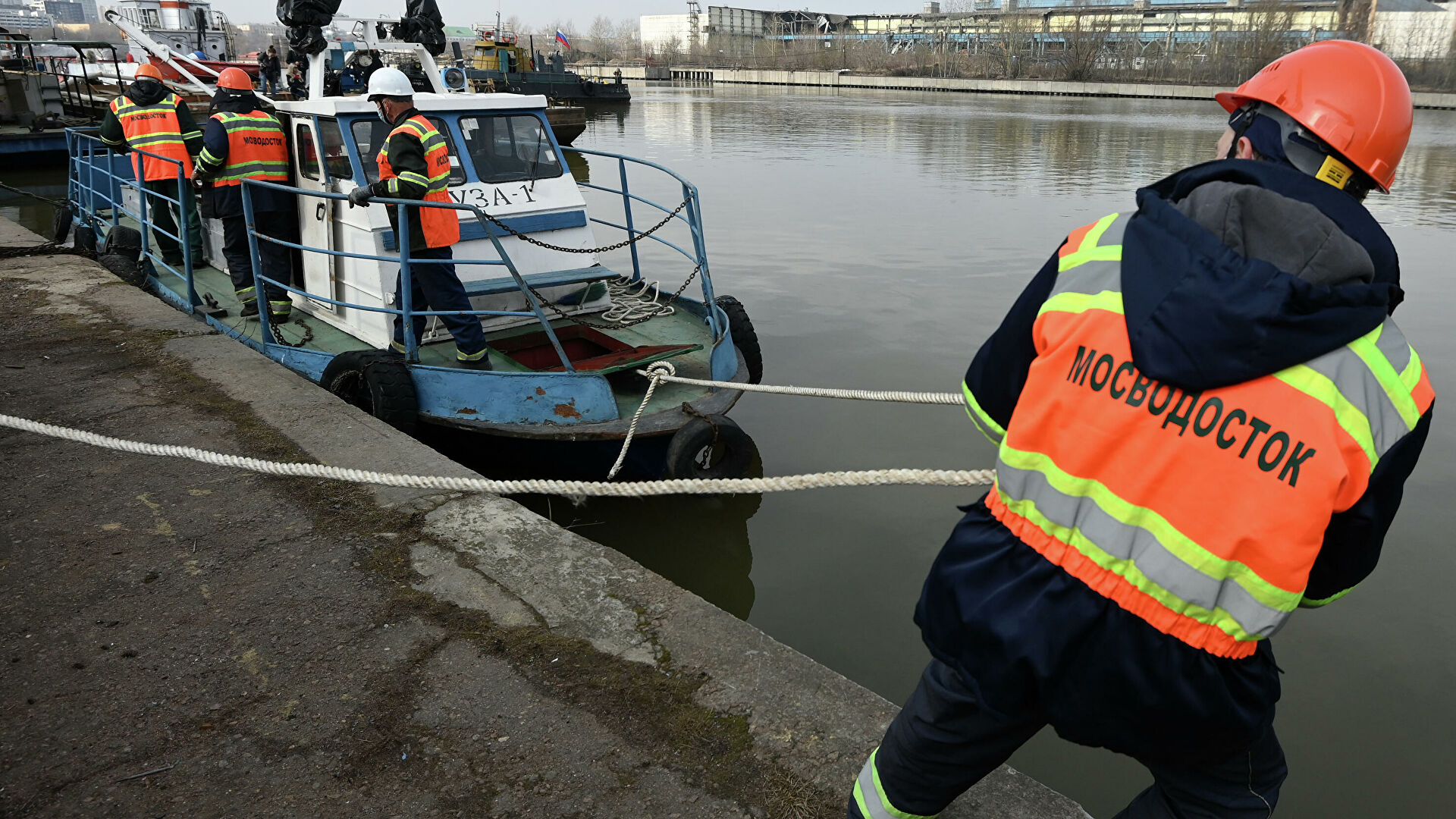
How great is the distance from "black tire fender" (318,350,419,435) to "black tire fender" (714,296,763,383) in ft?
7.48

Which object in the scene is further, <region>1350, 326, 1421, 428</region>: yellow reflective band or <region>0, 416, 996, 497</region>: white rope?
<region>0, 416, 996, 497</region>: white rope

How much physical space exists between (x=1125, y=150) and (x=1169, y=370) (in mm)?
26513

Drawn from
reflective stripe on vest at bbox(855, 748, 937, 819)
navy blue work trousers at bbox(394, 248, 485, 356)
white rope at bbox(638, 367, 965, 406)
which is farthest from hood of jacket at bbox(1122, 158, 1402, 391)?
navy blue work trousers at bbox(394, 248, 485, 356)

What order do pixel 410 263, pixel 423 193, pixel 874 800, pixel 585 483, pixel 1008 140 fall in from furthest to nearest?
pixel 1008 140 < pixel 423 193 < pixel 410 263 < pixel 585 483 < pixel 874 800

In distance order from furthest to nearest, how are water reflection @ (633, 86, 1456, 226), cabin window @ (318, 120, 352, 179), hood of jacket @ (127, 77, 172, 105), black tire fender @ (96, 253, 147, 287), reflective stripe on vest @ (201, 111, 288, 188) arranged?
water reflection @ (633, 86, 1456, 226) < black tire fender @ (96, 253, 147, 287) < hood of jacket @ (127, 77, 172, 105) < reflective stripe on vest @ (201, 111, 288, 188) < cabin window @ (318, 120, 352, 179)

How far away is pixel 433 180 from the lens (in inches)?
220

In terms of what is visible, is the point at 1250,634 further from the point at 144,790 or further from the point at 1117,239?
the point at 144,790

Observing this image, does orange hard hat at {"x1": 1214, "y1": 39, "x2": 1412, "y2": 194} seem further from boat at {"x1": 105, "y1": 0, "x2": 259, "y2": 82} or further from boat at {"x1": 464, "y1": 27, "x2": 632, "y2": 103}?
boat at {"x1": 464, "y1": 27, "x2": 632, "y2": 103}

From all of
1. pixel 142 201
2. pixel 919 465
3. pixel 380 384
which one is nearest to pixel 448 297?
pixel 380 384

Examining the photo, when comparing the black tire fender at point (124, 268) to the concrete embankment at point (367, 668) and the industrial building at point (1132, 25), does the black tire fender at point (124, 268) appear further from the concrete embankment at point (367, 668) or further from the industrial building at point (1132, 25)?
the industrial building at point (1132, 25)

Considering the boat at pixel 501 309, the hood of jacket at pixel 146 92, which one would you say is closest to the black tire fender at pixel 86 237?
the hood of jacket at pixel 146 92

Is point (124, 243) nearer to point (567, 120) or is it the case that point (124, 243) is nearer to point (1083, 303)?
point (1083, 303)

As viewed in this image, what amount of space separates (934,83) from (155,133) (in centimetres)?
7174

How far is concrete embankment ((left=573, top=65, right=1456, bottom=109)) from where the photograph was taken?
58.2 metres
